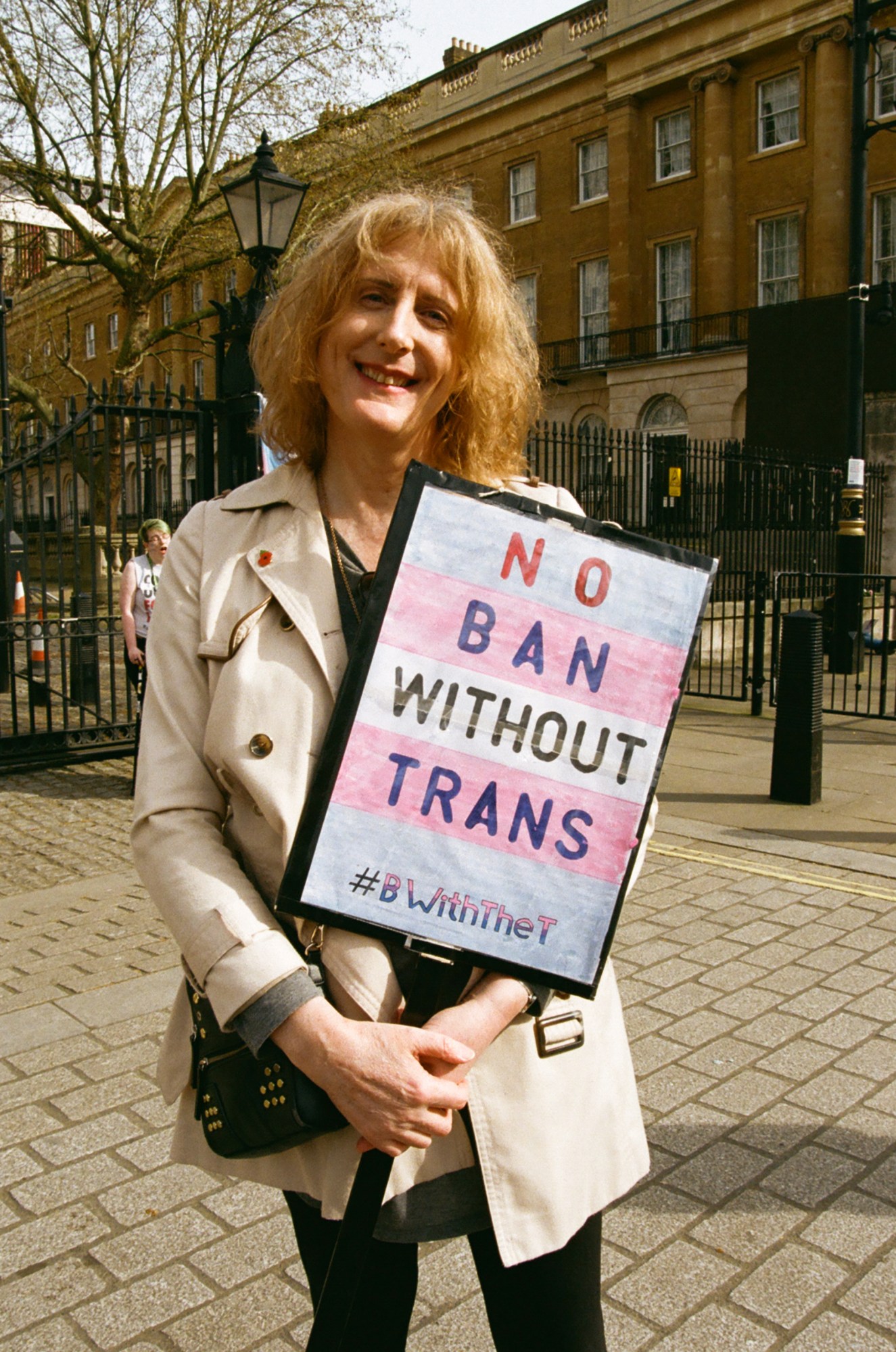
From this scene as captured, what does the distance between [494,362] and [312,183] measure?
21.7 meters

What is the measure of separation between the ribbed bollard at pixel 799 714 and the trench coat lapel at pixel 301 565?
564 centimetres

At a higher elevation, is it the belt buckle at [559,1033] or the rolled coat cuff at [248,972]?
the rolled coat cuff at [248,972]

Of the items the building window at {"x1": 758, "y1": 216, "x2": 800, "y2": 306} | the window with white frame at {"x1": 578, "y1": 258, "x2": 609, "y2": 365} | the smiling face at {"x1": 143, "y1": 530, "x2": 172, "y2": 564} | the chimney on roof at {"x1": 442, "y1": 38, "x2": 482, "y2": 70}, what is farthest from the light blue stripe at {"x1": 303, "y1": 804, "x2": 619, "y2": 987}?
the chimney on roof at {"x1": 442, "y1": 38, "x2": 482, "y2": 70}

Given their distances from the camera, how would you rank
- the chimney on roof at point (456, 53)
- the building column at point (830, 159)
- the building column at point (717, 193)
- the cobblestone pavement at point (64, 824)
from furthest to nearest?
1. the chimney on roof at point (456, 53)
2. the building column at point (717, 193)
3. the building column at point (830, 159)
4. the cobblestone pavement at point (64, 824)

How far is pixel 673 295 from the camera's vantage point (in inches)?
1163

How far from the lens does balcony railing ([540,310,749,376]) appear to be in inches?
1091

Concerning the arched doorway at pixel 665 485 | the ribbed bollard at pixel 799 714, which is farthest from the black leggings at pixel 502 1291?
the arched doorway at pixel 665 485

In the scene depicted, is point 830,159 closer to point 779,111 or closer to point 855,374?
point 779,111

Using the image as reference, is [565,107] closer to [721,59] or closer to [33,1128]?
[721,59]

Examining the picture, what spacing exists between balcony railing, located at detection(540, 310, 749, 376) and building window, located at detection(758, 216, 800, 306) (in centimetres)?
95

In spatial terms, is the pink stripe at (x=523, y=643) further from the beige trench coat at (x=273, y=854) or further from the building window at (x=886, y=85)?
the building window at (x=886, y=85)

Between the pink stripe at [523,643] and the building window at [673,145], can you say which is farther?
the building window at [673,145]

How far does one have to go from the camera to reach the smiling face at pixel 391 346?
1.60 metres

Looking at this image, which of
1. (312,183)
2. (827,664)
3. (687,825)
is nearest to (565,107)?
(312,183)
